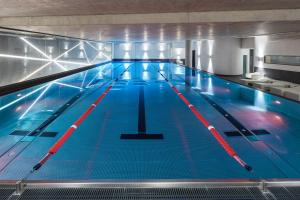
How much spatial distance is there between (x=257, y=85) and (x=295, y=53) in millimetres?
1808

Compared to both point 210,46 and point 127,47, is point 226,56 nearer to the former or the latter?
point 210,46

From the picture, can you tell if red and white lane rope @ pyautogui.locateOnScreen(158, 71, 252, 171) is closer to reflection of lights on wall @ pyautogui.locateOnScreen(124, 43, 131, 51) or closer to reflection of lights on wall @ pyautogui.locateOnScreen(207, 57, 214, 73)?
reflection of lights on wall @ pyautogui.locateOnScreen(207, 57, 214, 73)

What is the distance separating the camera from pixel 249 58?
1592 cm

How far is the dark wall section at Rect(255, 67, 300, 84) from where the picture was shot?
439 inches

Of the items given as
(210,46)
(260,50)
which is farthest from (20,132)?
(210,46)

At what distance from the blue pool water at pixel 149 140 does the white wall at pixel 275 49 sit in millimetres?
3109

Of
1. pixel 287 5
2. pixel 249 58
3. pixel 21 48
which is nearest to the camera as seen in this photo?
pixel 287 5

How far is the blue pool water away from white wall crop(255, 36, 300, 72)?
10.2ft

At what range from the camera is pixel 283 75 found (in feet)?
39.8

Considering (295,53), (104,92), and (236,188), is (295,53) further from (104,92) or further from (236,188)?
(236,188)

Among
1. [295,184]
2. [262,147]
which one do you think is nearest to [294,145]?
[262,147]

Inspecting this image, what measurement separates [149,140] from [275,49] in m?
9.80

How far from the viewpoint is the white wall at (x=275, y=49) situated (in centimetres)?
1114

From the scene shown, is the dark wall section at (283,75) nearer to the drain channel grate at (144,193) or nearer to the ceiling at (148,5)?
the ceiling at (148,5)
